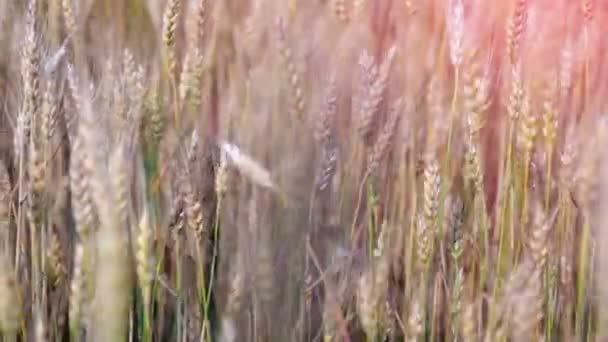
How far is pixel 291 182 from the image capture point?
2.60 feet

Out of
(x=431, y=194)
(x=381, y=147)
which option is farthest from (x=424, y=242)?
(x=381, y=147)

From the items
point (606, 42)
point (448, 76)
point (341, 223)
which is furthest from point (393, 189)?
point (606, 42)

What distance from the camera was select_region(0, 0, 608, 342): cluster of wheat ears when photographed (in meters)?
0.70

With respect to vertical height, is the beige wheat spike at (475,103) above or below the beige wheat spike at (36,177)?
above

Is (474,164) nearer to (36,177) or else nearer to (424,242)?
(424,242)

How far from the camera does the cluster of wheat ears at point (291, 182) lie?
0.70m

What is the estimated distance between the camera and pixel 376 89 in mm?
854

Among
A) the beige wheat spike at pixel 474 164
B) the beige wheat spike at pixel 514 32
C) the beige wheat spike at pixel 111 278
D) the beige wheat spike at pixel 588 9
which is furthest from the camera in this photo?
the beige wheat spike at pixel 588 9

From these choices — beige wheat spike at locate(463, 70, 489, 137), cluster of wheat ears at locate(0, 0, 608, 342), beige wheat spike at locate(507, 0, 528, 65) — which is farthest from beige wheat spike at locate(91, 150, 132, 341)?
beige wheat spike at locate(507, 0, 528, 65)

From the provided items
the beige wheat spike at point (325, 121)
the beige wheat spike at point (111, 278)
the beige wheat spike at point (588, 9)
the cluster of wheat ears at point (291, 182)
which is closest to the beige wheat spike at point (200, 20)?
the cluster of wheat ears at point (291, 182)

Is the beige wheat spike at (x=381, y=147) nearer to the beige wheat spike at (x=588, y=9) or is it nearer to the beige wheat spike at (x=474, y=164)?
the beige wheat spike at (x=474, y=164)

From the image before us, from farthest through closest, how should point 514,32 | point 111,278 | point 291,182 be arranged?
1. point 514,32
2. point 291,182
3. point 111,278

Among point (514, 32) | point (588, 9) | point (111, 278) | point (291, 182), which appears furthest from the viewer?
point (588, 9)

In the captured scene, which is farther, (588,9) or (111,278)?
(588,9)
